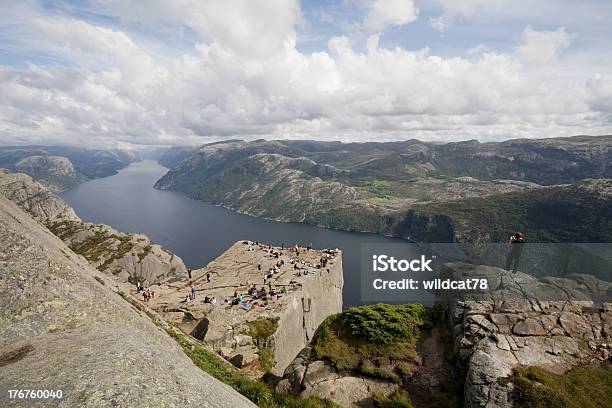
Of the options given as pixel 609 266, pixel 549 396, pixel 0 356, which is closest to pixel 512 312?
pixel 549 396

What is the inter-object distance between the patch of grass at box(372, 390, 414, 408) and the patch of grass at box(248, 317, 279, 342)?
58.6 ft

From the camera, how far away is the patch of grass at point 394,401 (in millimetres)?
15172

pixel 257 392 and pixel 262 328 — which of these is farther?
pixel 262 328

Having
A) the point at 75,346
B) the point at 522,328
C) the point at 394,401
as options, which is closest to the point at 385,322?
the point at 394,401

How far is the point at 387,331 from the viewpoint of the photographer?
19594mm

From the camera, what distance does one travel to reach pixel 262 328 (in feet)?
110

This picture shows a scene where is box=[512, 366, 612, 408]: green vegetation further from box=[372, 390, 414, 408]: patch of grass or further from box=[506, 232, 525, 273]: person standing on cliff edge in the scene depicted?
box=[506, 232, 525, 273]: person standing on cliff edge

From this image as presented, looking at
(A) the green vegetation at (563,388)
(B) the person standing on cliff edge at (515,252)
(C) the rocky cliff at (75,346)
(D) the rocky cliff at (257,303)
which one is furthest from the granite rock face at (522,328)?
(D) the rocky cliff at (257,303)

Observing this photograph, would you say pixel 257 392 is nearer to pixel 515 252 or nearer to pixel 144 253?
pixel 515 252

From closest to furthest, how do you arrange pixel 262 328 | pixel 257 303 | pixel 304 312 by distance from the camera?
pixel 262 328, pixel 257 303, pixel 304 312

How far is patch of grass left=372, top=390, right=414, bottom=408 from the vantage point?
49.8 feet

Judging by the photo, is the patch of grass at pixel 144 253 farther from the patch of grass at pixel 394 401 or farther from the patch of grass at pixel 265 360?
the patch of grass at pixel 394 401

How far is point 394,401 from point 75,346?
13960mm

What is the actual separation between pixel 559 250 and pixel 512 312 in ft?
25.3
